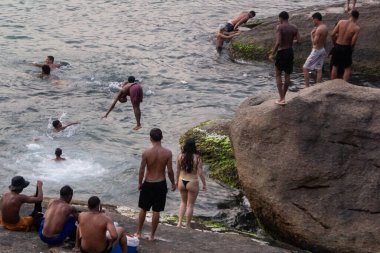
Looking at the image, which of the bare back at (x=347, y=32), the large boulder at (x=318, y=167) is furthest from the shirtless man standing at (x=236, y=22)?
the large boulder at (x=318, y=167)

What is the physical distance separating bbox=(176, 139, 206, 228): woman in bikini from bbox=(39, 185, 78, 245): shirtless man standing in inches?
99.4

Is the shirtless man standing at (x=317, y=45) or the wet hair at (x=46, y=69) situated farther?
the wet hair at (x=46, y=69)

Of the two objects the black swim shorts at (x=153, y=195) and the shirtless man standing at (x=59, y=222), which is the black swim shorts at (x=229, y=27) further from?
the shirtless man standing at (x=59, y=222)

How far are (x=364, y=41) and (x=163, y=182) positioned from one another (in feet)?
50.9

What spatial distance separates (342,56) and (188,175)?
A: 7.27 meters

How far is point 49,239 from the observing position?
11.5 m

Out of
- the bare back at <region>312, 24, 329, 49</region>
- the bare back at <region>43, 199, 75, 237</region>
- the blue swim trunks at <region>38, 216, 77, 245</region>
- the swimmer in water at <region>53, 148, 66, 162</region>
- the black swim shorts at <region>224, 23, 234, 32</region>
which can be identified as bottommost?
the swimmer in water at <region>53, 148, 66, 162</region>

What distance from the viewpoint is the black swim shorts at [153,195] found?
1198cm

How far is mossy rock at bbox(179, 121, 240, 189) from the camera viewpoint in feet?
57.3

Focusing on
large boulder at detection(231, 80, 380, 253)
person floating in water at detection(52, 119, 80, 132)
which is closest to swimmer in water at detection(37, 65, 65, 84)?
person floating in water at detection(52, 119, 80, 132)

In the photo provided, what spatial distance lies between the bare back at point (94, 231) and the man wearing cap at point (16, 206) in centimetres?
188

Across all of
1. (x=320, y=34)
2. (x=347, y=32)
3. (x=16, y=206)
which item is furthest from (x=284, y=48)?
(x=16, y=206)

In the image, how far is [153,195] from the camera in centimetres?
1202

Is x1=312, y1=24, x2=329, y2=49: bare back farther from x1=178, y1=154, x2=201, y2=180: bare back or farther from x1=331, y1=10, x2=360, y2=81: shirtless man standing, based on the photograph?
x1=178, y1=154, x2=201, y2=180: bare back
